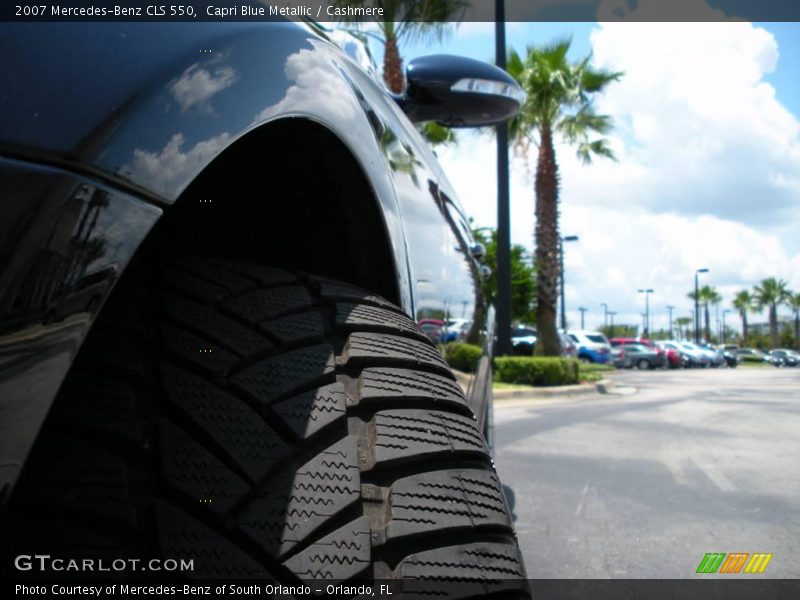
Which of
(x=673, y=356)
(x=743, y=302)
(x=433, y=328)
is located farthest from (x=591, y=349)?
(x=743, y=302)

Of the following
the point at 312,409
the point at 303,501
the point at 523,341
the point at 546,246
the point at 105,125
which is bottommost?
the point at 523,341

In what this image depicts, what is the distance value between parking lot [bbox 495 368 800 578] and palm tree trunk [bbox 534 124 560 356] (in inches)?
459

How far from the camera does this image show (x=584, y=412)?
28.4 feet

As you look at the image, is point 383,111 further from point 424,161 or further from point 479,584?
point 479,584

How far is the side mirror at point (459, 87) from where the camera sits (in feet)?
7.03

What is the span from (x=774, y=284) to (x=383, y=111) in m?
86.8

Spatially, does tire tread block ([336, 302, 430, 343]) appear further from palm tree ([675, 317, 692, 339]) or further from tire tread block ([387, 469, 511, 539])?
palm tree ([675, 317, 692, 339])

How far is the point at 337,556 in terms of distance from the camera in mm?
952

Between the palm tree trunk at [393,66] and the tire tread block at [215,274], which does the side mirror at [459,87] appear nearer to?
the tire tread block at [215,274]

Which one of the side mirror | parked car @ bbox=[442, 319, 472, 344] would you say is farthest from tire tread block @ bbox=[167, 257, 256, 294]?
parked car @ bbox=[442, 319, 472, 344]

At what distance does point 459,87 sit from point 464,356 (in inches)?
62.2

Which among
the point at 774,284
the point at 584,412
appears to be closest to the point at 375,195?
the point at 584,412

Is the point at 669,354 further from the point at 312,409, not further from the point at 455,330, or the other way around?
the point at 312,409

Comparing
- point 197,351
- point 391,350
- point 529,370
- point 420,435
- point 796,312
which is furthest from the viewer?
point 796,312
